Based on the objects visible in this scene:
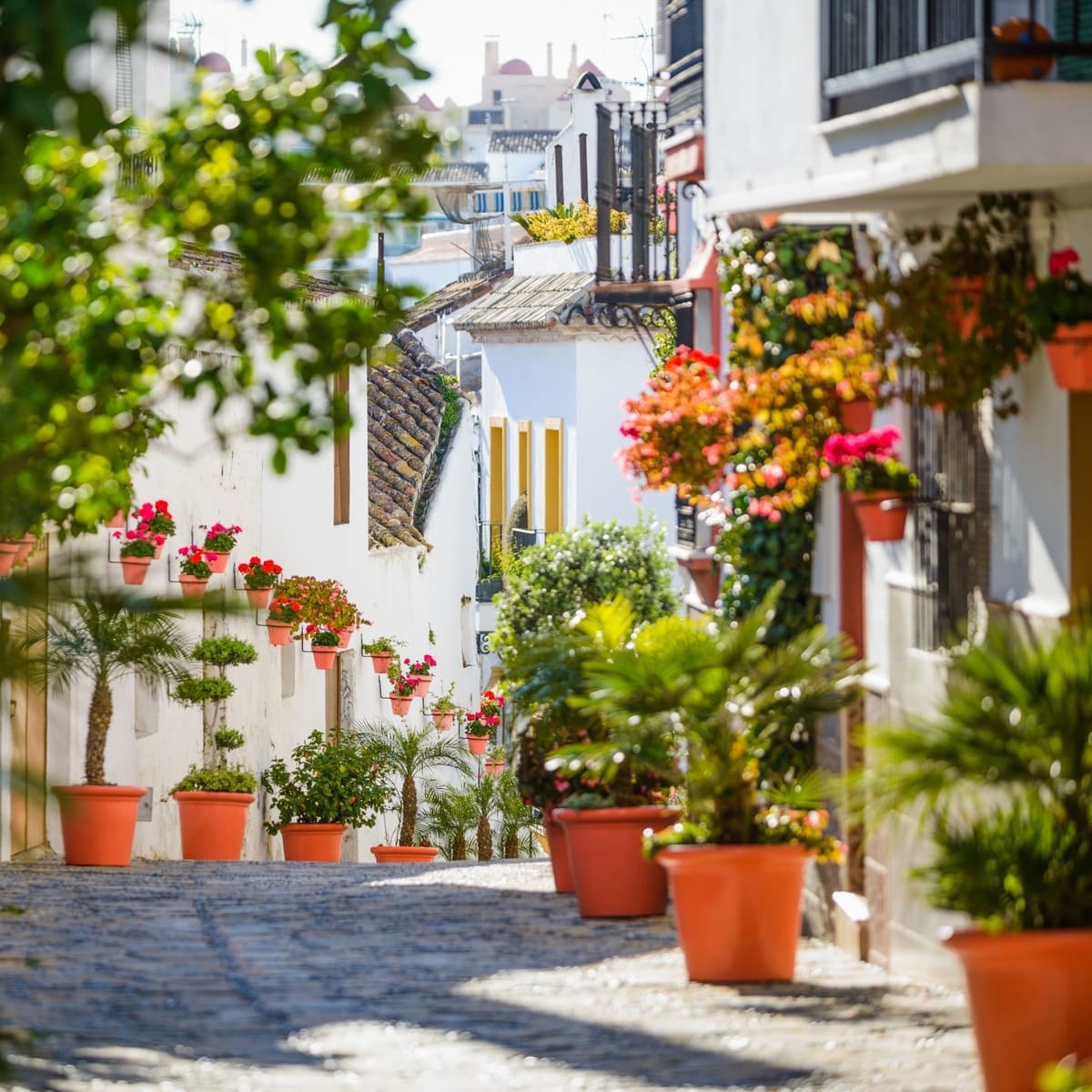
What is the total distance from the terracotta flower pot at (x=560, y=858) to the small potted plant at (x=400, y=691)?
9925 millimetres

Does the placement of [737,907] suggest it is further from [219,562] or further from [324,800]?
[324,800]

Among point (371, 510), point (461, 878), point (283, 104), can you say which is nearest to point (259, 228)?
point (283, 104)

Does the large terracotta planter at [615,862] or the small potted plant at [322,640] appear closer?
the large terracotta planter at [615,862]

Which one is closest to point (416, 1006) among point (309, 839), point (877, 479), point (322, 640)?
point (877, 479)

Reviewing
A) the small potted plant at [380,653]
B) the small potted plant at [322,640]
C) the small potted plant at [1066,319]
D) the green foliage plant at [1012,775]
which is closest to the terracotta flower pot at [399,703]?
the small potted plant at [380,653]

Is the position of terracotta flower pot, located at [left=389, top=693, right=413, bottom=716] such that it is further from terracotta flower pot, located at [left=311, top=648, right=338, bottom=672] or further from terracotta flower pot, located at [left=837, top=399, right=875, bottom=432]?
terracotta flower pot, located at [left=837, top=399, right=875, bottom=432]

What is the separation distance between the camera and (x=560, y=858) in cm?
1403

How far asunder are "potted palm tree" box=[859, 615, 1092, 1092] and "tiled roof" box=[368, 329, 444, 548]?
819 inches

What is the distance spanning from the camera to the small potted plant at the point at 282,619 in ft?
66.3

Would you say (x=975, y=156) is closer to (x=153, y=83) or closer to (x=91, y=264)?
(x=91, y=264)

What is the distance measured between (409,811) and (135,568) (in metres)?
5.97

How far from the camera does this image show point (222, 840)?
17.6 m

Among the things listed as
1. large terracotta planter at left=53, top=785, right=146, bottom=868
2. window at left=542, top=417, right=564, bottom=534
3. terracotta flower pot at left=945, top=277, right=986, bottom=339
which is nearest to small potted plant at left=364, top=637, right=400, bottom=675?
window at left=542, top=417, right=564, bottom=534

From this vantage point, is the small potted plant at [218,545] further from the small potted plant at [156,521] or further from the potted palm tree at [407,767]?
the potted palm tree at [407,767]
